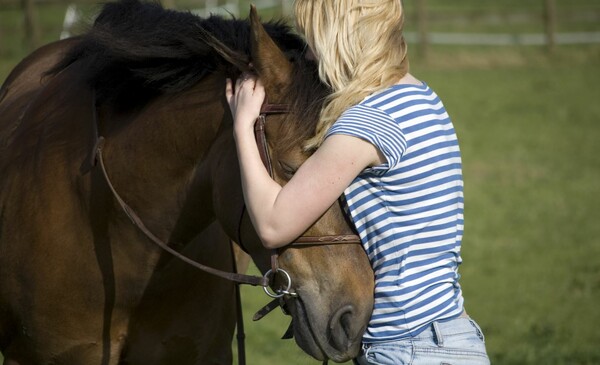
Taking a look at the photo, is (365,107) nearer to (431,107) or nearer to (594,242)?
(431,107)

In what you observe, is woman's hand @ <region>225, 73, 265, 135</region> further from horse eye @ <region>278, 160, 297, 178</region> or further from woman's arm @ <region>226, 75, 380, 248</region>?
horse eye @ <region>278, 160, 297, 178</region>

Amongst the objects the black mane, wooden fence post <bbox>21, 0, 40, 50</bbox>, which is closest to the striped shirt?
the black mane

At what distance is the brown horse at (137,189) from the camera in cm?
A: 241

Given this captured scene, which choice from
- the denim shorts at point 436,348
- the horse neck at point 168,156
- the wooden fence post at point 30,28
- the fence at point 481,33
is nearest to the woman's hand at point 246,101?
the horse neck at point 168,156

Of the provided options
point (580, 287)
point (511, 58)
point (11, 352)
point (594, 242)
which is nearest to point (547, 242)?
point (594, 242)

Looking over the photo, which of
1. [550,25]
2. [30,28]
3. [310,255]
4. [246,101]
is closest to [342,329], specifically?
[310,255]

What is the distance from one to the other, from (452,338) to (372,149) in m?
0.56

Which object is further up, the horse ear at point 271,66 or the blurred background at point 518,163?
the horse ear at point 271,66

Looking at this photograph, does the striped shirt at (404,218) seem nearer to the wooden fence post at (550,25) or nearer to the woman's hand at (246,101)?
the woman's hand at (246,101)

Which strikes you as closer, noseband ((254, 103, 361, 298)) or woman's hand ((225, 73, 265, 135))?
noseband ((254, 103, 361, 298))

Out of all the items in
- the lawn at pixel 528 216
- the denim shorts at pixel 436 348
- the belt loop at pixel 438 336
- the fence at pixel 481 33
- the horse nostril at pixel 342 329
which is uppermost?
the horse nostril at pixel 342 329

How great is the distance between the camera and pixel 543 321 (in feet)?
19.8

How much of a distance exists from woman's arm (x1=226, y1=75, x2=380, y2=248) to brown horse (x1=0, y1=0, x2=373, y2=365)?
64mm

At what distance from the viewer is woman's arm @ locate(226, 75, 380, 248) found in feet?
7.21
